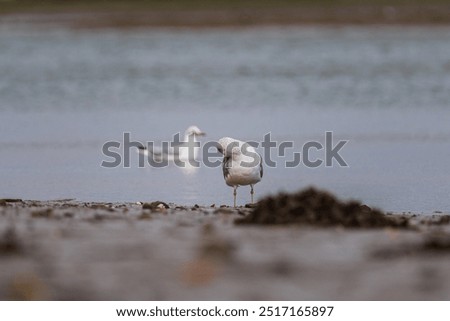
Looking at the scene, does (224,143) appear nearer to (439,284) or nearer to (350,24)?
(439,284)

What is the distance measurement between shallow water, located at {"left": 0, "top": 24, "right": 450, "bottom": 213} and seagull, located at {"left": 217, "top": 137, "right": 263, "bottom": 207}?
630 mm

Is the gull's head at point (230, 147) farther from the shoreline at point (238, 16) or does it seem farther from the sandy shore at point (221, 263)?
the shoreline at point (238, 16)

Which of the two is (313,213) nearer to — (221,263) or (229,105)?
(221,263)

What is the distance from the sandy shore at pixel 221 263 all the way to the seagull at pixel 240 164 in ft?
12.7

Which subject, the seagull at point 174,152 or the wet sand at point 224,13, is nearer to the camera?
the seagull at point 174,152

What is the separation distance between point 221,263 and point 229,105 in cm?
1660

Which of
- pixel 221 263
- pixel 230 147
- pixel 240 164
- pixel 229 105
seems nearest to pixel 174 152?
pixel 230 147

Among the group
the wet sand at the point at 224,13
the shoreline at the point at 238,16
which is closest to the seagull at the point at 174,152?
the shoreline at the point at 238,16

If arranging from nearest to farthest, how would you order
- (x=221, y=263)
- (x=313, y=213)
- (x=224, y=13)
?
(x=221, y=263)
(x=313, y=213)
(x=224, y=13)

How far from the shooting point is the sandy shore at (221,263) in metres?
5.57

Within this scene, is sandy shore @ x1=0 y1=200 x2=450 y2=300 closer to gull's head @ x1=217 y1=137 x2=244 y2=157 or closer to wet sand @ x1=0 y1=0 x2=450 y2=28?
gull's head @ x1=217 y1=137 x2=244 y2=157

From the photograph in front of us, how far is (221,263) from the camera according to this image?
6137mm

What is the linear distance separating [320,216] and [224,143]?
423cm

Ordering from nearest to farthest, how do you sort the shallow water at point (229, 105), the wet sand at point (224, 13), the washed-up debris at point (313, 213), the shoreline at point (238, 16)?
the washed-up debris at point (313, 213), the shallow water at point (229, 105), the shoreline at point (238, 16), the wet sand at point (224, 13)
